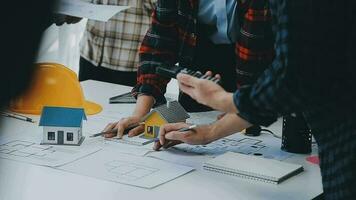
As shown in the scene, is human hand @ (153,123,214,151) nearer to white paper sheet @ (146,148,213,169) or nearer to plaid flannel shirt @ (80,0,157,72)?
white paper sheet @ (146,148,213,169)

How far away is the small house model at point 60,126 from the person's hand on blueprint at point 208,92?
1.44 feet

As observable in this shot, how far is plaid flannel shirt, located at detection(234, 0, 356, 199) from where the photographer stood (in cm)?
96

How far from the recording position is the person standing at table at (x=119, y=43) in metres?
2.97

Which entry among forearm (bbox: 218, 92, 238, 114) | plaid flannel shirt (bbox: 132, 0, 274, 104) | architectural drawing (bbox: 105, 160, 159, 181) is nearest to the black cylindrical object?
plaid flannel shirt (bbox: 132, 0, 274, 104)

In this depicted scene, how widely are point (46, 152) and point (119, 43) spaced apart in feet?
4.70

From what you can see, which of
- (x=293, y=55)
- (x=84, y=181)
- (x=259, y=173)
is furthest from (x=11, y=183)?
(x=259, y=173)

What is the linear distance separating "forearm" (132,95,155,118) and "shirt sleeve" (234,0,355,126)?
923mm

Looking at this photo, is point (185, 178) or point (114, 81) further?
point (114, 81)

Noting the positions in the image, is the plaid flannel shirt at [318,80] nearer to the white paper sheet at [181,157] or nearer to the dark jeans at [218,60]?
the white paper sheet at [181,157]

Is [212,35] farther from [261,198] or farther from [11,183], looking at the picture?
[11,183]

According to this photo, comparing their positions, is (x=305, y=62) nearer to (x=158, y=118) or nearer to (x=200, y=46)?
(x=158, y=118)

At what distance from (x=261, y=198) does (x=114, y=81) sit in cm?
178

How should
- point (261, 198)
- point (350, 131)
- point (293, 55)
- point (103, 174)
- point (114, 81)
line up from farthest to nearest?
point (114, 81), point (103, 174), point (261, 198), point (350, 131), point (293, 55)

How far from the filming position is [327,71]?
991 mm
